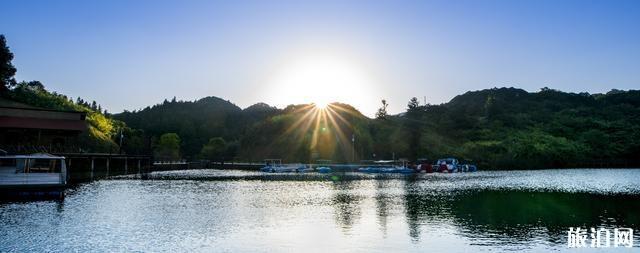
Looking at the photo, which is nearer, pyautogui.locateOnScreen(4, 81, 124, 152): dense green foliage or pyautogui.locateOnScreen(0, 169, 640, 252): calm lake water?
pyautogui.locateOnScreen(0, 169, 640, 252): calm lake water

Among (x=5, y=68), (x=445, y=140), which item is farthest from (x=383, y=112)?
(x=5, y=68)

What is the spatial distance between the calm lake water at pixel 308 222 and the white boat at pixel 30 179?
253 centimetres

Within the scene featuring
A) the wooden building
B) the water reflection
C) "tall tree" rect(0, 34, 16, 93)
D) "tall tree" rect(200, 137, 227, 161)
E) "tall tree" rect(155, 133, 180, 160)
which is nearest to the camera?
the water reflection

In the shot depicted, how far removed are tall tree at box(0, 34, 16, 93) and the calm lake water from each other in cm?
7079

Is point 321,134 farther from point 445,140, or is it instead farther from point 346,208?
point 346,208

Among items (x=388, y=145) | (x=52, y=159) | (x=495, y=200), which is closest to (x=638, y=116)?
(x=388, y=145)

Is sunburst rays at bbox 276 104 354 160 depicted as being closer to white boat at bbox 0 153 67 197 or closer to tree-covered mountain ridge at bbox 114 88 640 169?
tree-covered mountain ridge at bbox 114 88 640 169

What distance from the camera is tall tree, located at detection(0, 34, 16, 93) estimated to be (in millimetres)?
105625

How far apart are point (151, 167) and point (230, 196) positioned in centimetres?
6953

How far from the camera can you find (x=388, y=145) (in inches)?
6220

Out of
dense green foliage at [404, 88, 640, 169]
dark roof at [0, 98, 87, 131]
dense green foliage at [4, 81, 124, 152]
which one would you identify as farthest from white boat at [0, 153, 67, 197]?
dense green foliage at [404, 88, 640, 169]

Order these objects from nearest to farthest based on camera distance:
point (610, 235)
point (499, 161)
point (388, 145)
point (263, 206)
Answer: point (610, 235)
point (263, 206)
point (499, 161)
point (388, 145)

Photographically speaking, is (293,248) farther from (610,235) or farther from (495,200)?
(495,200)

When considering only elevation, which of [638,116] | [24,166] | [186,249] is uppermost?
[638,116]
